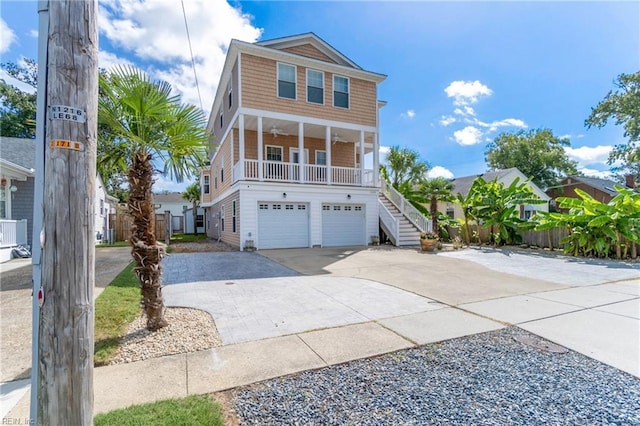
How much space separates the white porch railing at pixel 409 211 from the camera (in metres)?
15.5

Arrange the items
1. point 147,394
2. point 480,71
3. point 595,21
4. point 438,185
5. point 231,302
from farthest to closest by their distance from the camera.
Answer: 1. point 480,71
2. point 438,185
3. point 595,21
4. point 231,302
5. point 147,394

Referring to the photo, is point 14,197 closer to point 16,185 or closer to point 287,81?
point 16,185

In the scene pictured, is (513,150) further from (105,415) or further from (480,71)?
(105,415)

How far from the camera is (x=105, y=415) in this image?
2316 millimetres

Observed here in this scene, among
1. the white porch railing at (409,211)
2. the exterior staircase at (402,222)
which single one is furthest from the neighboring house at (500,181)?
the exterior staircase at (402,222)

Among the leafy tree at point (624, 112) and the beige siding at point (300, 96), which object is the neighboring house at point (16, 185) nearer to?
the beige siding at point (300, 96)

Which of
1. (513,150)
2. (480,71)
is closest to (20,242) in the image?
(480,71)

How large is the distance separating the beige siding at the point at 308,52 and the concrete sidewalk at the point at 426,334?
40.0 feet

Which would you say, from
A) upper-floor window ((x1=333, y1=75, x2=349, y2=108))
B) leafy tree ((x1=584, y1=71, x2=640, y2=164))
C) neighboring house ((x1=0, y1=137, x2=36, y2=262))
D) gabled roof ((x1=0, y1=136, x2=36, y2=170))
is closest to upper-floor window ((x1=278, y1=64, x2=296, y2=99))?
upper-floor window ((x1=333, y1=75, x2=349, y2=108))

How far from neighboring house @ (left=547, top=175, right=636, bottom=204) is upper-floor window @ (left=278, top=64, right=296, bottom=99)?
→ 1107 inches

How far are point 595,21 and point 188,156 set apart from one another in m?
16.3

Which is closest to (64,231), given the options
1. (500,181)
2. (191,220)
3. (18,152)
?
(18,152)

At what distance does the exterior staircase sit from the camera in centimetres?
1502

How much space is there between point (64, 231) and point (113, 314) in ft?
12.2
